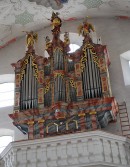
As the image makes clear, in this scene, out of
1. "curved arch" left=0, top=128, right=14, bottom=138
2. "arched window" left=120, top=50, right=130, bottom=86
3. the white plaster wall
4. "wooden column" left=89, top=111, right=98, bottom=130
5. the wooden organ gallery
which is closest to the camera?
"wooden column" left=89, top=111, right=98, bottom=130

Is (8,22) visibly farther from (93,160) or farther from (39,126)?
(93,160)

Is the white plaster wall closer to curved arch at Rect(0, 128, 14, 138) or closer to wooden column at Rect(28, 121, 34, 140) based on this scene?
curved arch at Rect(0, 128, 14, 138)

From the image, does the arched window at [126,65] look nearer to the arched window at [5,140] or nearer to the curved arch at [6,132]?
the curved arch at [6,132]

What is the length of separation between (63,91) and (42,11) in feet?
14.5

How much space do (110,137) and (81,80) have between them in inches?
112

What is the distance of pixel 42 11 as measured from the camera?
1493cm

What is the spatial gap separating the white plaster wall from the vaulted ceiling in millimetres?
305

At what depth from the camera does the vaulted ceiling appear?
14406 millimetres

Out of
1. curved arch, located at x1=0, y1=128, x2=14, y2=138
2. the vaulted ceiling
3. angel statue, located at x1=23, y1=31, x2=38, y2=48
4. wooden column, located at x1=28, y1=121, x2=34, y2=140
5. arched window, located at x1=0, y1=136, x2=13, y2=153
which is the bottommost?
wooden column, located at x1=28, y1=121, x2=34, y2=140

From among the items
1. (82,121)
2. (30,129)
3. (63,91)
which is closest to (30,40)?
(63,91)

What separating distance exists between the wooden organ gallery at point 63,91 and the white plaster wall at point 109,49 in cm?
73

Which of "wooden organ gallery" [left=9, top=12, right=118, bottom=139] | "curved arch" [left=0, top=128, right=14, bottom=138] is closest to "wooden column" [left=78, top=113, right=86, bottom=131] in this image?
"wooden organ gallery" [left=9, top=12, right=118, bottom=139]

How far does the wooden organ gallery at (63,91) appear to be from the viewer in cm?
1167

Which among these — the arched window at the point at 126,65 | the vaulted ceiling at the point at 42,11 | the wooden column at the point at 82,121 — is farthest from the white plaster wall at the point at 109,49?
the wooden column at the point at 82,121
